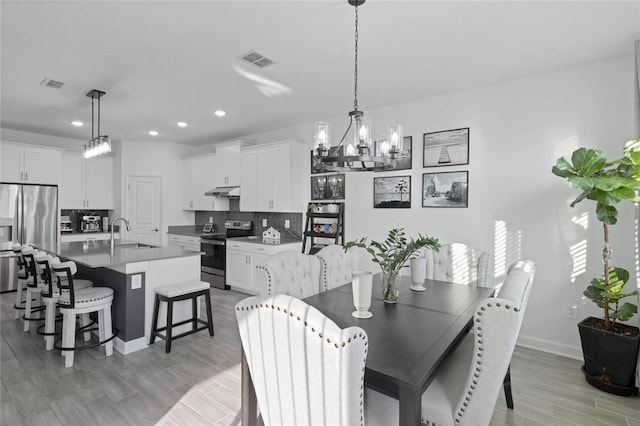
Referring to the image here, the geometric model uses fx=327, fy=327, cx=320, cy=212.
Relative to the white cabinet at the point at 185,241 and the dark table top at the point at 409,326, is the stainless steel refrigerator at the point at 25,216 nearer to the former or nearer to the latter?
the white cabinet at the point at 185,241

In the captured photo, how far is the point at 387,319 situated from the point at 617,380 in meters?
2.06

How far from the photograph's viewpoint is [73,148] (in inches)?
242

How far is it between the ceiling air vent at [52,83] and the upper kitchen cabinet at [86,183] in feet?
9.14

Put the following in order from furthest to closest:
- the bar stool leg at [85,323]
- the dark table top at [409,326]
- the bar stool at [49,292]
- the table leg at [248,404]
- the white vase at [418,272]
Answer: the bar stool leg at [85,323] → the bar stool at [49,292] → the white vase at [418,272] → the table leg at [248,404] → the dark table top at [409,326]

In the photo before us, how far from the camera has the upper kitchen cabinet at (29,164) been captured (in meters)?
4.99

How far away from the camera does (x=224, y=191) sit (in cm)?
576

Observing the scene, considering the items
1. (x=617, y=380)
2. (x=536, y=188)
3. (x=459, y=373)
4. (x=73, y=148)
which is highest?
(x=73, y=148)

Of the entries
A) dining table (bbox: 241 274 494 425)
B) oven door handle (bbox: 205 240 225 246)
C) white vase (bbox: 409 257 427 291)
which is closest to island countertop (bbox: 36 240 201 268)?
oven door handle (bbox: 205 240 225 246)

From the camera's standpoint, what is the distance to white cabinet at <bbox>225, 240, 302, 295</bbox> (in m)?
4.83

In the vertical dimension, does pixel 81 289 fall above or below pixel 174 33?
below

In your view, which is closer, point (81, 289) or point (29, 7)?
point (29, 7)

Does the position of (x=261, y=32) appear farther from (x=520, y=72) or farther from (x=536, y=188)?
(x=536, y=188)

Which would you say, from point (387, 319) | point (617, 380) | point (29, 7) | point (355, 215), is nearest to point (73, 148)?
point (29, 7)

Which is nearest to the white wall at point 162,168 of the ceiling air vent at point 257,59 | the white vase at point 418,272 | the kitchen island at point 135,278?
the kitchen island at point 135,278
